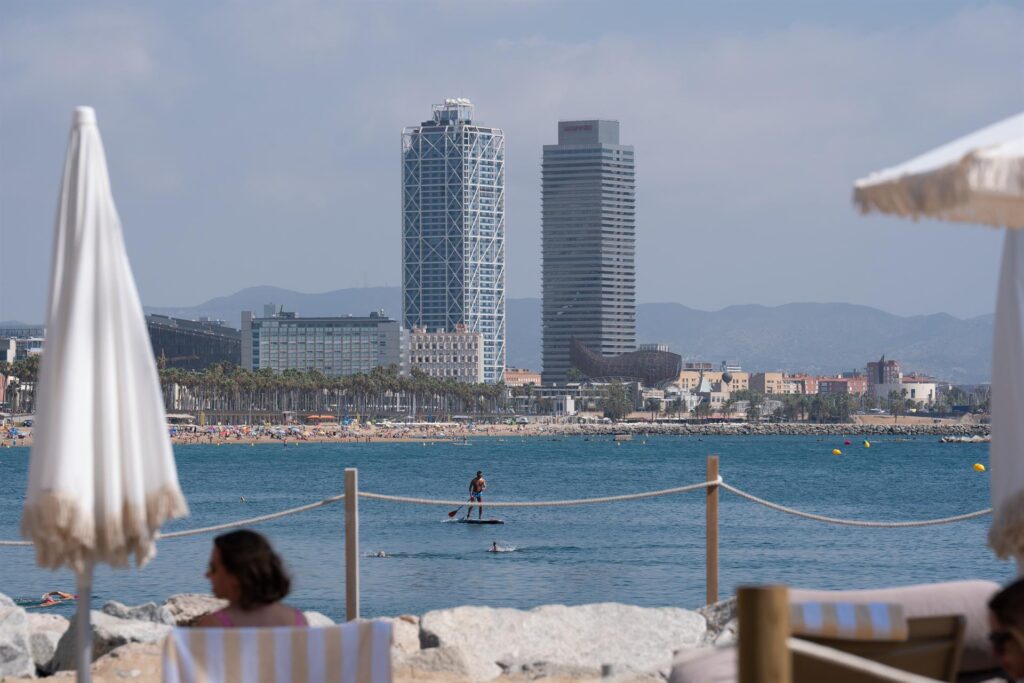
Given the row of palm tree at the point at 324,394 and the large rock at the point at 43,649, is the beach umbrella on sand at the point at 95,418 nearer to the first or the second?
the large rock at the point at 43,649

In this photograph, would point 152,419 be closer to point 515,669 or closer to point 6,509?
point 515,669

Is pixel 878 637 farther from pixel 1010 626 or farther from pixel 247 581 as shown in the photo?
pixel 247 581

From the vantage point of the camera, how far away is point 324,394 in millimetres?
170250

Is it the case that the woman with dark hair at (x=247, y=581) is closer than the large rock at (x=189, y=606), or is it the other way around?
the woman with dark hair at (x=247, y=581)

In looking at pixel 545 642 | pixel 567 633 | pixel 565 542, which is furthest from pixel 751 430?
pixel 545 642

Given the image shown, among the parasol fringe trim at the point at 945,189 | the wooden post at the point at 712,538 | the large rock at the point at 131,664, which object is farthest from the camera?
the wooden post at the point at 712,538

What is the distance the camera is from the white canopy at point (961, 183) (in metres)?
3.93

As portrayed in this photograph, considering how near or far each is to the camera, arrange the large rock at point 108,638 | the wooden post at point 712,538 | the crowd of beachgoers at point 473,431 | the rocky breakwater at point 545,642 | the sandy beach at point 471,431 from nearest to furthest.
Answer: the rocky breakwater at point 545,642
the wooden post at point 712,538
the large rock at point 108,638
the sandy beach at point 471,431
the crowd of beachgoers at point 473,431

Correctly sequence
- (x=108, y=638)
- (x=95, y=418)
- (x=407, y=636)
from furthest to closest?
(x=407, y=636) → (x=108, y=638) → (x=95, y=418)

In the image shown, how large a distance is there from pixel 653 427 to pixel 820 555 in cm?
15309

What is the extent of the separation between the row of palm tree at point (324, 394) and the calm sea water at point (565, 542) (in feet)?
264

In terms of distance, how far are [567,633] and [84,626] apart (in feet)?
16.0

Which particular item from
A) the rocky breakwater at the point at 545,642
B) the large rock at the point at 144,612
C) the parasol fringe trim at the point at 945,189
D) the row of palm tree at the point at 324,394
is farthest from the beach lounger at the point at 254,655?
the row of palm tree at the point at 324,394

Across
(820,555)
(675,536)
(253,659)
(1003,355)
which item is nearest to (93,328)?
(253,659)
